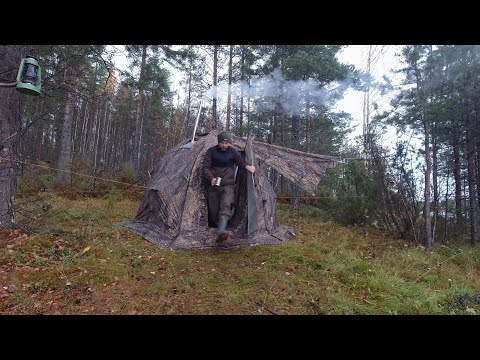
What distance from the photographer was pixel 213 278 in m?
4.34

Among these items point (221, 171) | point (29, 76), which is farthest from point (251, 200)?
point (29, 76)

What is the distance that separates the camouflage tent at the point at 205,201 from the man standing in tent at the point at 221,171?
0.80 feet

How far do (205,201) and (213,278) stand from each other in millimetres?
2261

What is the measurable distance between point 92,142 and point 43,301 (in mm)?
28619

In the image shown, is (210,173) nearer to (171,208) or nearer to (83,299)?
(171,208)

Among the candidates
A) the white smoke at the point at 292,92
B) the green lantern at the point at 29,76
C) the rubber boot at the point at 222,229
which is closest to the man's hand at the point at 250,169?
the rubber boot at the point at 222,229

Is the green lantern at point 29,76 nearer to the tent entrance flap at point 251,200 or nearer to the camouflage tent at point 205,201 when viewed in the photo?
the camouflage tent at point 205,201

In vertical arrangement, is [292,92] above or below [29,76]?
above

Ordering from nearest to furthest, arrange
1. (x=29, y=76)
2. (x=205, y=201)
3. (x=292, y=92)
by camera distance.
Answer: (x=29, y=76), (x=205, y=201), (x=292, y=92)

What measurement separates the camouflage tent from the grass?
39 centimetres

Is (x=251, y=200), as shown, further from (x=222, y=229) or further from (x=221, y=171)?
(x=222, y=229)

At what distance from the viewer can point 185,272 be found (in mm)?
4504

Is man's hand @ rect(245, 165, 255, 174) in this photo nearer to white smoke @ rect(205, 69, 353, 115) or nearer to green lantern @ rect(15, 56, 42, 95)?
green lantern @ rect(15, 56, 42, 95)

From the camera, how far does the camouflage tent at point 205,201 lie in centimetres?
590
